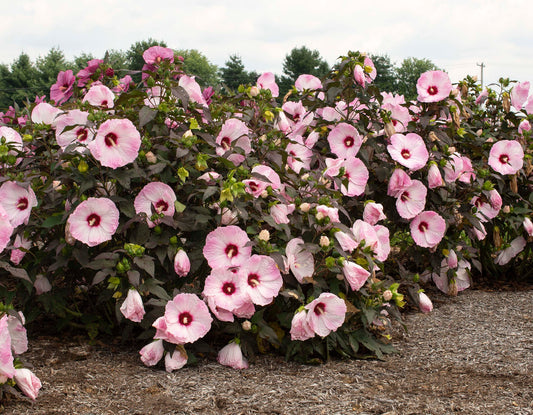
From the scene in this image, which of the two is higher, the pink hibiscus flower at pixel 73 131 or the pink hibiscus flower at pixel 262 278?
the pink hibiscus flower at pixel 73 131

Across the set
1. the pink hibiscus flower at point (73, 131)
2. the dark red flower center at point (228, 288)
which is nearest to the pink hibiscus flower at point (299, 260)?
the dark red flower center at point (228, 288)

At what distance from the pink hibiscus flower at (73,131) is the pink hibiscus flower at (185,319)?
33.5 inches

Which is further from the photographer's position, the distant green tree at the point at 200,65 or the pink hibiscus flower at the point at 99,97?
the distant green tree at the point at 200,65

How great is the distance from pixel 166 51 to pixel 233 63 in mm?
46913

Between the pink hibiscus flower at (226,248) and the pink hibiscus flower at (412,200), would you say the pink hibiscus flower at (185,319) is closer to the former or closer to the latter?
the pink hibiscus flower at (226,248)

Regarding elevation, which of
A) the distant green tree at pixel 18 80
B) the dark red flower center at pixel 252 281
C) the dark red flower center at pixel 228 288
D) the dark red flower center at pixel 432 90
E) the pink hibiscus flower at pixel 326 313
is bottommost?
the pink hibiscus flower at pixel 326 313

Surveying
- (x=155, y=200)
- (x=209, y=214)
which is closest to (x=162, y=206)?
(x=155, y=200)

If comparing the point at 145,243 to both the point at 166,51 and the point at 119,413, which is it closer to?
the point at 119,413

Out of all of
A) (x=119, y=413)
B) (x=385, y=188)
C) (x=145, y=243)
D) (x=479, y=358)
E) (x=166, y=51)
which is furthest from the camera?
(x=385, y=188)

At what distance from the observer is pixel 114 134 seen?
2.40m

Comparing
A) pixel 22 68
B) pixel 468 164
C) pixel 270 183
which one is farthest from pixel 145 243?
pixel 22 68

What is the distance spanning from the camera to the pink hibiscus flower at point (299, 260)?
2514 millimetres

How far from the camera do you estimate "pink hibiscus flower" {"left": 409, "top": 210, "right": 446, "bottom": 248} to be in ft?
10.9

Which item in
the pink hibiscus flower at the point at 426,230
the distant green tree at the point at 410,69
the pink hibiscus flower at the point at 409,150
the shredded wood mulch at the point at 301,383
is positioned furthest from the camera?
the distant green tree at the point at 410,69
